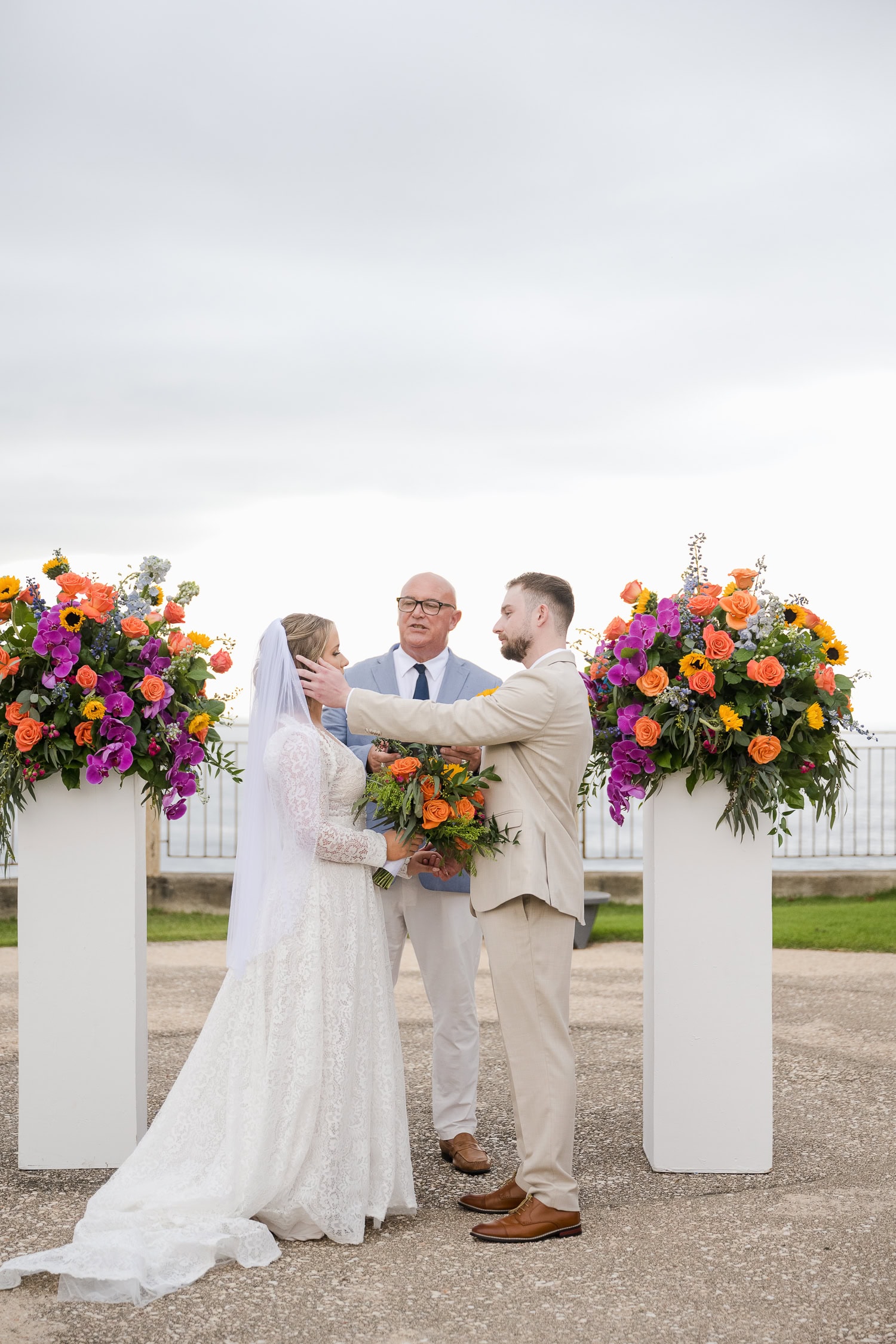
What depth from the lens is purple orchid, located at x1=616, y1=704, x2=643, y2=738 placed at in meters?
4.76

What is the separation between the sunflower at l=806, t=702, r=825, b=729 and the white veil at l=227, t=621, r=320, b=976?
6.28 feet

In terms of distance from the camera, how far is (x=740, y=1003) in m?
4.85

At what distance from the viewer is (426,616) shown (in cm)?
527

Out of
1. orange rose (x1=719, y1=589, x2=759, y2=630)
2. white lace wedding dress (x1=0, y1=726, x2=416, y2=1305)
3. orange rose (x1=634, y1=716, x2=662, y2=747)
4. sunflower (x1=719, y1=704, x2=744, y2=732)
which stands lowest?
white lace wedding dress (x1=0, y1=726, x2=416, y2=1305)

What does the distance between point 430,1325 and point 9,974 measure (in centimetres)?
Answer: 684

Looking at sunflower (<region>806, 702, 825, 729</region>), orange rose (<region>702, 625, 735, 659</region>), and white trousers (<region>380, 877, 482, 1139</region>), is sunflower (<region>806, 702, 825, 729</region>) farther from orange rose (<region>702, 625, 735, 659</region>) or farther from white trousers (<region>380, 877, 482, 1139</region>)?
white trousers (<region>380, 877, 482, 1139</region>)

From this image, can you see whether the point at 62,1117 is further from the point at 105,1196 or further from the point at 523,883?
the point at 523,883

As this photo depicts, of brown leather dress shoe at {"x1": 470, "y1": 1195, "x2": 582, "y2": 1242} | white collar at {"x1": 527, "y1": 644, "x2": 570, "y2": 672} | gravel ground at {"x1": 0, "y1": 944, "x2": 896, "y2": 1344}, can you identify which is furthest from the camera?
white collar at {"x1": 527, "y1": 644, "x2": 570, "y2": 672}

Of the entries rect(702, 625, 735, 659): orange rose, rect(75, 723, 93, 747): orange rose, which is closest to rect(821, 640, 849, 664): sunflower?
rect(702, 625, 735, 659): orange rose

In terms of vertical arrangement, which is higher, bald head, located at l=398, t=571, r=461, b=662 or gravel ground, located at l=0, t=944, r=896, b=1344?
bald head, located at l=398, t=571, r=461, b=662

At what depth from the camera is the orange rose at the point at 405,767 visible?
A: 13.9 feet

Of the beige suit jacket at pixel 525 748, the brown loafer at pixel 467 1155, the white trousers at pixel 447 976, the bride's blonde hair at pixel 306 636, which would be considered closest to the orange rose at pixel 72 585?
the bride's blonde hair at pixel 306 636

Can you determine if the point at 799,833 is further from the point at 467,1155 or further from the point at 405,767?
the point at 405,767

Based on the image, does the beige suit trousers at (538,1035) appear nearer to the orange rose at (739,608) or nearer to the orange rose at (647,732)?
the orange rose at (647,732)
